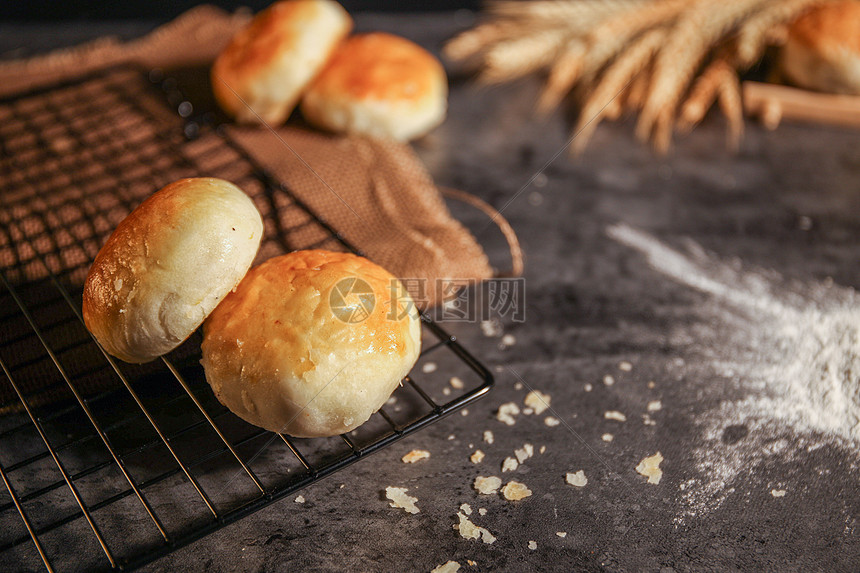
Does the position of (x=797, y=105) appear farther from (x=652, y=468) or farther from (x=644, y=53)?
(x=652, y=468)

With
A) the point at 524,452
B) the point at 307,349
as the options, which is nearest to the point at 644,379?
the point at 524,452

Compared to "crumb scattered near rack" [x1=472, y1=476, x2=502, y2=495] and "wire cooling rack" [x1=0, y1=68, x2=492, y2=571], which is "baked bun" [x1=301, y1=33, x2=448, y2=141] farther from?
"crumb scattered near rack" [x1=472, y1=476, x2=502, y2=495]

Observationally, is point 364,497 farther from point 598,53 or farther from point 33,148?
point 598,53

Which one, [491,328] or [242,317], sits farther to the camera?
[491,328]

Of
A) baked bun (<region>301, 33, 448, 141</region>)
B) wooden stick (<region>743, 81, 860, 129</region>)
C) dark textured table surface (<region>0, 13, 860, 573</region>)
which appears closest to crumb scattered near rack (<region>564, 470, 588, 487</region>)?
dark textured table surface (<region>0, 13, 860, 573</region>)

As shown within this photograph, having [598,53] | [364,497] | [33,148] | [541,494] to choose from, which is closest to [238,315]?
[364,497]

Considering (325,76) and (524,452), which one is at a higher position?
(325,76)
